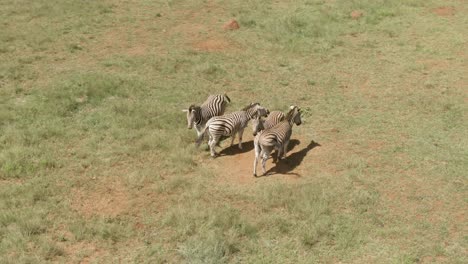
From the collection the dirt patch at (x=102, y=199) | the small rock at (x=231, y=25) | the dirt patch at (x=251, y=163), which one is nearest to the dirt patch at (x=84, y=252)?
the dirt patch at (x=102, y=199)

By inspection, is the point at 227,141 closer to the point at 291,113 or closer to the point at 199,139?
the point at 199,139

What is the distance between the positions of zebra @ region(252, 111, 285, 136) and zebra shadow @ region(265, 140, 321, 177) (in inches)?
38.6

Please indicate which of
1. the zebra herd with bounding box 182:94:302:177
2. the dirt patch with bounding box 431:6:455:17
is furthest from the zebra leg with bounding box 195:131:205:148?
the dirt patch with bounding box 431:6:455:17

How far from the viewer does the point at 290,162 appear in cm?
1380

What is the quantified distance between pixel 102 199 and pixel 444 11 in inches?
863

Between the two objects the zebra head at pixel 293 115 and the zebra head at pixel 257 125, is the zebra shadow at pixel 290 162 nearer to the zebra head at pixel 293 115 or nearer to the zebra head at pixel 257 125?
the zebra head at pixel 293 115

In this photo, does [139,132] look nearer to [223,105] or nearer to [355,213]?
[223,105]

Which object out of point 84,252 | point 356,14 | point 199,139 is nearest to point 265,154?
point 199,139

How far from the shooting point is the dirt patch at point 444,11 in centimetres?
2537

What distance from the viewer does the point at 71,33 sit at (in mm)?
23531

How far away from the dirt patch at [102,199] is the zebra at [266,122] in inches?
166

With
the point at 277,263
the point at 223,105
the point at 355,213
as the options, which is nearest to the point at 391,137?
the point at 355,213

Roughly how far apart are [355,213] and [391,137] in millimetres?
4448

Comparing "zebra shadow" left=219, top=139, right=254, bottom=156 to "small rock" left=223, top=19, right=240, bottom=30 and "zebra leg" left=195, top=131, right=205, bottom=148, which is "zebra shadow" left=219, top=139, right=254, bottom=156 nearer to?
"zebra leg" left=195, top=131, right=205, bottom=148
